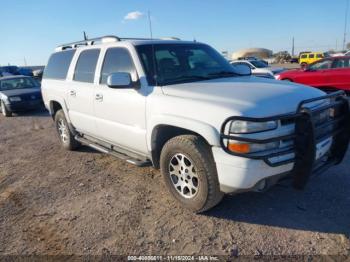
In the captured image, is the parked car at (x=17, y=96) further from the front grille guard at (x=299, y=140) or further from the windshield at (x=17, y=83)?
the front grille guard at (x=299, y=140)

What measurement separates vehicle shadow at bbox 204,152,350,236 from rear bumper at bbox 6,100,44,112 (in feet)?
34.2

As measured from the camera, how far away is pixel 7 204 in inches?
163

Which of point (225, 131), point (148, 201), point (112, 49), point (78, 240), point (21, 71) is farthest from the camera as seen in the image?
point (21, 71)

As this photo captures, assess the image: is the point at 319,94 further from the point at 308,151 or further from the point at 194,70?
the point at 194,70

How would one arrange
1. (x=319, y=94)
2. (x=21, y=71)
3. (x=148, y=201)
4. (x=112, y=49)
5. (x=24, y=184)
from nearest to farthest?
(x=319, y=94)
(x=148, y=201)
(x=112, y=49)
(x=24, y=184)
(x=21, y=71)

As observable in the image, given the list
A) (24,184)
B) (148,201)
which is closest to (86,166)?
(24,184)

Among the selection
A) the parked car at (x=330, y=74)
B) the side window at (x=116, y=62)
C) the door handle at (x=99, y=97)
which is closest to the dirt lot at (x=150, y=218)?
the door handle at (x=99, y=97)

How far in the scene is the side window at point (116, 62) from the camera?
13.5 ft

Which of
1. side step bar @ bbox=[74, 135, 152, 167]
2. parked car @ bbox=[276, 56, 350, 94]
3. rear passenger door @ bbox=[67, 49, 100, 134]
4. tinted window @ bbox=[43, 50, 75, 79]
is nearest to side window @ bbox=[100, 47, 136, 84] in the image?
rear passenger door @ bbox=[67, 49, 100, 134]

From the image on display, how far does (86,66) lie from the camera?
5.06 metres

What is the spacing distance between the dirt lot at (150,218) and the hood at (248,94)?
1087 mm

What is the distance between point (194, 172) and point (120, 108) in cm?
144

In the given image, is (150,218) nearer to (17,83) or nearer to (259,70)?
(17,83)

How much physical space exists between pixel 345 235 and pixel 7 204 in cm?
398
